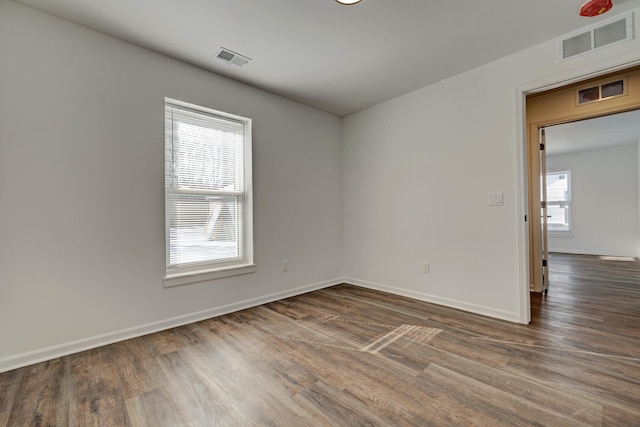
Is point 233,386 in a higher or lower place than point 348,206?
lower

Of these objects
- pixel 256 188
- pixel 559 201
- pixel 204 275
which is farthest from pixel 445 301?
pixel 559 201

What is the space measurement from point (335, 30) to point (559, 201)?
818 cm

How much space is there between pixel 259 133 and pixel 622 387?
3.63 m

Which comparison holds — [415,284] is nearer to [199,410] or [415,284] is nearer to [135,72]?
[199,410]

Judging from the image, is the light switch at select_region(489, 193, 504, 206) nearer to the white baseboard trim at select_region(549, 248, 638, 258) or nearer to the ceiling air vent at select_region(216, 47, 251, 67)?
the ceiling air vent at select_region(216, 47, 251, 67)

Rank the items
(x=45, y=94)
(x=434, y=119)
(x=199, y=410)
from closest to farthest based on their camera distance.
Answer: (x=199, y=410), (x=45, y=94), (x=434, y=119)

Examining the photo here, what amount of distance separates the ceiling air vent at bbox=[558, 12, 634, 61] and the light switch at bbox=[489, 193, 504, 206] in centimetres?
126

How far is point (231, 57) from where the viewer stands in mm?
2766

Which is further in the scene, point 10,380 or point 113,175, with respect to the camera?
point 113,175

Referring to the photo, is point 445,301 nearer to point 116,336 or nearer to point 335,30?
point 335,30

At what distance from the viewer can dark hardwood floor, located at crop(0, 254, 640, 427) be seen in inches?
60.0

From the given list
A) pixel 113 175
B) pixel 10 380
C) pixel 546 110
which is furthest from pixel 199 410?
pixel 546 110

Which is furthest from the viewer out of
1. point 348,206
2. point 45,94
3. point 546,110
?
point 348,206

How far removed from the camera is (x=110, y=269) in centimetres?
241
